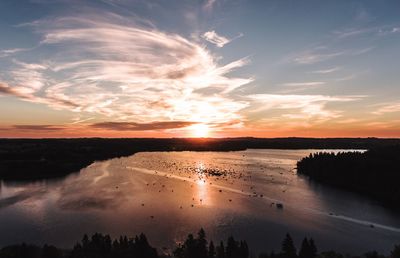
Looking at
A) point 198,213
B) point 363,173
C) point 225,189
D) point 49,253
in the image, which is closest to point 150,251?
point 49,253

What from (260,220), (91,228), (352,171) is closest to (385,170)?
(352,171)

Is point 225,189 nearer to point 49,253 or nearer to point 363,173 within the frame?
point 363,173

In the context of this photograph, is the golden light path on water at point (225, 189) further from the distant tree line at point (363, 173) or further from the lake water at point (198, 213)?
the distant tree line at point (363, 173)

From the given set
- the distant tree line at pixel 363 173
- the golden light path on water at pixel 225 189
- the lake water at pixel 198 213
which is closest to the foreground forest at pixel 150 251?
the lake water at pixel 198 213

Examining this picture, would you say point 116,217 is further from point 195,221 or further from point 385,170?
point 385,170

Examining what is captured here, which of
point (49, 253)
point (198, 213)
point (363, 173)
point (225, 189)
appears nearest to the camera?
point (49, 253)

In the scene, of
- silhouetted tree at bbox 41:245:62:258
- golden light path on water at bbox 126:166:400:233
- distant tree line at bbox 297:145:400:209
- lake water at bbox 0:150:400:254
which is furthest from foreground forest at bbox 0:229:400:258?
distant tree line at bbox 297:145:400:209
